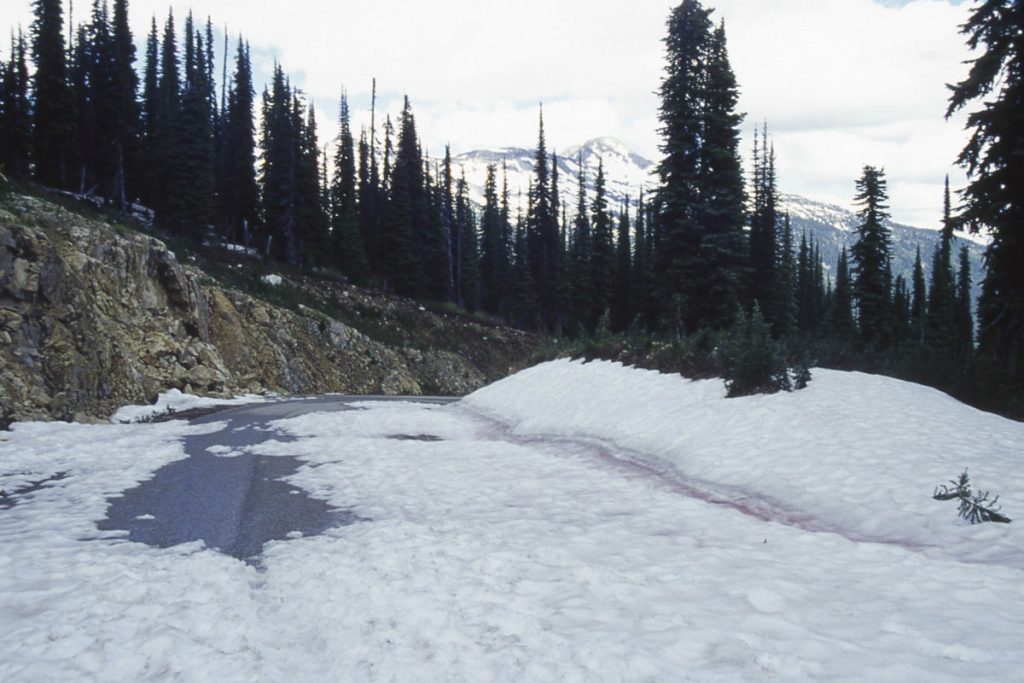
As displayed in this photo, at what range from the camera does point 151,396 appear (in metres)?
18.5

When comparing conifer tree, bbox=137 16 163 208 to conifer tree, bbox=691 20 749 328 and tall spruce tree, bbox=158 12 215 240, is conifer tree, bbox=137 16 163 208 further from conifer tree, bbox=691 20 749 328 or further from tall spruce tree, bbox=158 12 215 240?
conifer tree, bbox=691 20 749 328

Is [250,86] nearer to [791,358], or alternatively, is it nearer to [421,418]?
[421,418]

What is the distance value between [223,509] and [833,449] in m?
8.13

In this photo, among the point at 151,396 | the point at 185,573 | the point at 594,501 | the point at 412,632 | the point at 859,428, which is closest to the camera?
the point at 412,632

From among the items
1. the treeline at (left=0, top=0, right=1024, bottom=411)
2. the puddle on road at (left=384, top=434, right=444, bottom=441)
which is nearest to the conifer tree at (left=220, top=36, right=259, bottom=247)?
the treeline at (left=0, top=0, right=1024, bottom=411)

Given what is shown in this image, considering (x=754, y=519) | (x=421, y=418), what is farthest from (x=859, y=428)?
(x=421, y=418)

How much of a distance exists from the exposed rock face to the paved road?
257 inches

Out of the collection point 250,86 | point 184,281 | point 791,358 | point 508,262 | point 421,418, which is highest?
point 250,86

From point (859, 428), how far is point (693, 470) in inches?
102

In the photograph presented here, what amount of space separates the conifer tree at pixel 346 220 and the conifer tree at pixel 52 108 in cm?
2139

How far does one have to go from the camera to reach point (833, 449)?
8375 millimetres

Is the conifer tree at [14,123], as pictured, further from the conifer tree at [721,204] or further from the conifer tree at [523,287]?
the conifer tree at [523,287]

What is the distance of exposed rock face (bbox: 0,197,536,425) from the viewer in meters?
14.3

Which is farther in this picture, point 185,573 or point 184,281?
point 184,281
